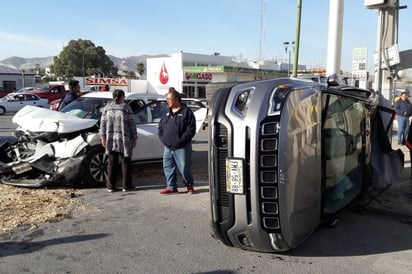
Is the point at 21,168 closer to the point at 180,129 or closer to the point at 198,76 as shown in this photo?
the point at 180,129

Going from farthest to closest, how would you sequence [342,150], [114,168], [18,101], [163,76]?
[163,76], [18,101], [114,168], [342,150]

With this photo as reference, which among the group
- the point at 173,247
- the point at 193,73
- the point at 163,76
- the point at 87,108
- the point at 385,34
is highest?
the point at 193,73

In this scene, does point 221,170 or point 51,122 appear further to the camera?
point 51,122

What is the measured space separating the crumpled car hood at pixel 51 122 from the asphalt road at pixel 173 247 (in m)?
1.47

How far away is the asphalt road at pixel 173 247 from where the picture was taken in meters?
4.03

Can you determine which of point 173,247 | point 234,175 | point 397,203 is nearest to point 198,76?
point 397,203

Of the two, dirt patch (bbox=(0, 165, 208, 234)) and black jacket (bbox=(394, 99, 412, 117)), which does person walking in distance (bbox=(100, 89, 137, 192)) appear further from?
black jacket (bbox=(394, 99, 412, 117))

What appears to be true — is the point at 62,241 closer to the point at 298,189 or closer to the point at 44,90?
the point at 298,189

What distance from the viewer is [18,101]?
87.9ft

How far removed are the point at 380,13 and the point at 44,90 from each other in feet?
91.8

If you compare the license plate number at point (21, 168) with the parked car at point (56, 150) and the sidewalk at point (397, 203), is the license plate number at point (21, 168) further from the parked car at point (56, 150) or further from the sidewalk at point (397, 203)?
the sidewalk at point (397, 203)

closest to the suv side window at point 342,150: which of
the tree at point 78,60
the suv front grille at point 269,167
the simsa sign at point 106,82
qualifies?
the suv front grille at point 269,167

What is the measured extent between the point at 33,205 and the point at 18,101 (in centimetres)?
2307

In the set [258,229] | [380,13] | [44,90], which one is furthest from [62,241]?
[44,90]
